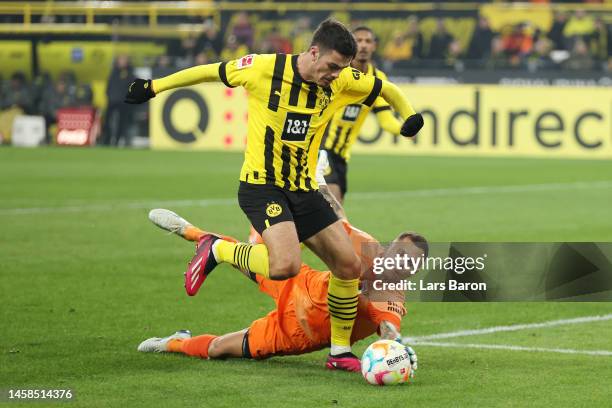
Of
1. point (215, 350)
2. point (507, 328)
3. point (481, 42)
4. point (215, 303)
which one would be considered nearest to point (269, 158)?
point (215, 350)

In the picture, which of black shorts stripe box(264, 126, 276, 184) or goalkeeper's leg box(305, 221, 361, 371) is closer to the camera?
goalkeeper's leg box(305, 221, 361, 371)

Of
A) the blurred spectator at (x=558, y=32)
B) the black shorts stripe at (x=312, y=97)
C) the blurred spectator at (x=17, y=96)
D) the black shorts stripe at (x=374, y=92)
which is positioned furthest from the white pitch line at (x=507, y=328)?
the blurred spectator at (x=17, y=96)

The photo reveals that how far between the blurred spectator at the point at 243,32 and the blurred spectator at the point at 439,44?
4905mm

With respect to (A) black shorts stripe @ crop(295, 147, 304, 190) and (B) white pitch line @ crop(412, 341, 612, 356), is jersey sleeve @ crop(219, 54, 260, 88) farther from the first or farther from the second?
(B) white pitch line @ crop(412, 341, 612, 356)

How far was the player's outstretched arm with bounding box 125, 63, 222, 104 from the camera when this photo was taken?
27.2 ft

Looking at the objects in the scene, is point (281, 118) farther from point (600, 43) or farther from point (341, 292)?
point (600, 43)

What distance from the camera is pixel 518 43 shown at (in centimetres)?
3045

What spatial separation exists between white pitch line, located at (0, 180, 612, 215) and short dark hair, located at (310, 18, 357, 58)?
9.51 meters

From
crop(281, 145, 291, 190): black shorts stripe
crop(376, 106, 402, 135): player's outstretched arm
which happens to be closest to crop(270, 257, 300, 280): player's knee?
crop(281, 145, 291, 190): black shorts stripe

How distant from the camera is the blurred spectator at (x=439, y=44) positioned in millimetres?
30234

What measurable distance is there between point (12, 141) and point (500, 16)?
11.7 meters

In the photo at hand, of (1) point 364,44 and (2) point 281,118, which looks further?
(1) point 364,44

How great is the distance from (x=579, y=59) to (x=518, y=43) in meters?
2.50

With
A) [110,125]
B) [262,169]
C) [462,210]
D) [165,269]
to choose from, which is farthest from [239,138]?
[262,169]
